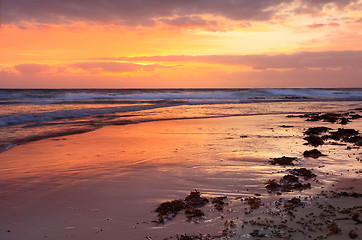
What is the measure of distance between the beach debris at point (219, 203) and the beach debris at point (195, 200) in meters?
0.12

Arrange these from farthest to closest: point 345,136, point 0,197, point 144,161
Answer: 1. point 345,136
2. point 144,161
3. point 0,197

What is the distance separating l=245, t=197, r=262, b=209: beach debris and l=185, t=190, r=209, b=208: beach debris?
2.05 ft

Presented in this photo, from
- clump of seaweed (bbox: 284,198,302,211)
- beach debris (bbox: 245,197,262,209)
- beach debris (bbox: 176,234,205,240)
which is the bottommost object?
beach debris (bbox: 176,234,205,240)

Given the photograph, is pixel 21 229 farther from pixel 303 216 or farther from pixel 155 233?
pixel 303 216

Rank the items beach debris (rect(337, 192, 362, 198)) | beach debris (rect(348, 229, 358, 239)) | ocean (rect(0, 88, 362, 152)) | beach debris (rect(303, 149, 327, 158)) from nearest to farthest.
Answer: beach debris (rect(348, 229, 358, 239)) < beach debris (rect(337, 192, 362, 198)) < beach debris (rect(303, 149, 327, 158)) < ocean (rect(0, 88, 362, 152))

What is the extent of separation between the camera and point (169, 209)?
3924 millimetres

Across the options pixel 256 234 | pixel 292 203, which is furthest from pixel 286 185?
pixel 256 234

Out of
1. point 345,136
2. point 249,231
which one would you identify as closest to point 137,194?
point 249,231

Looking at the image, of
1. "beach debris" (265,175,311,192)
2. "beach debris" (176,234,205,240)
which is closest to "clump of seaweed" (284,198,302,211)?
"beach debris" (265,175,311,192)

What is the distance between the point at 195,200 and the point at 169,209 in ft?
1.50

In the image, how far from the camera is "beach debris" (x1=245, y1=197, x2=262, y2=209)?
3954mm

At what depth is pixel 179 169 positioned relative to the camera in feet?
19.7

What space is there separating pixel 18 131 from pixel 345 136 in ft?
41.6

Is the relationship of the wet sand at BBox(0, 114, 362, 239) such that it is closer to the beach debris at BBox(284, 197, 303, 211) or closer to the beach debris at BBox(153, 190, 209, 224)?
the beach debris at BBox(153, 190, 209, 224)
